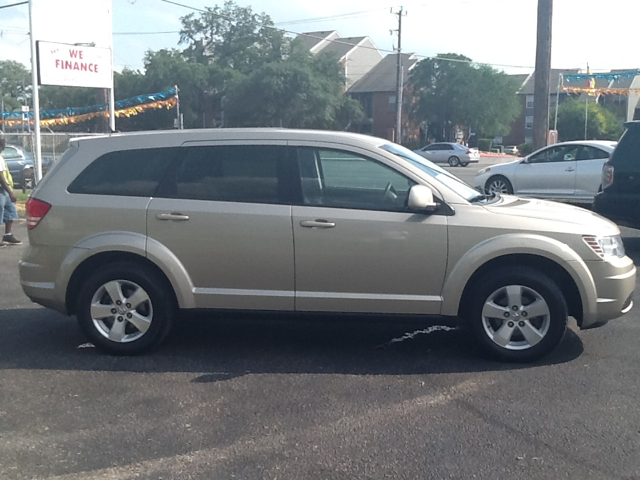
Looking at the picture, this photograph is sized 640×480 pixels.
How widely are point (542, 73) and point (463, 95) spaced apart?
4405 centimetres

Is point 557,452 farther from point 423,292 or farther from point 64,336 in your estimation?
point 64,336

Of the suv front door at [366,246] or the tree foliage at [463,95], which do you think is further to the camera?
the tree foliage at [463,95]

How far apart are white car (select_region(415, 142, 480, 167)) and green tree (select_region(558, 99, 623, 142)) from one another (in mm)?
18489

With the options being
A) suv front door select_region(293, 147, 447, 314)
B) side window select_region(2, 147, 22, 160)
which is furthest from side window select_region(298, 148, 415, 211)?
side window select_region(2, 147, 22, 160)

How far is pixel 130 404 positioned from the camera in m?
4.95

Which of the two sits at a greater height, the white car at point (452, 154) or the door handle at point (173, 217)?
the white car at point (452, 154)

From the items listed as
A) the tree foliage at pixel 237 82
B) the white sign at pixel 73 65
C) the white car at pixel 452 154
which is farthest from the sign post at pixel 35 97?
the tree foliage at pixel 237 82

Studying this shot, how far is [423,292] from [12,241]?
8148mm

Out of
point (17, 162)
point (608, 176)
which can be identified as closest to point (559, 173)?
point (608, 176)

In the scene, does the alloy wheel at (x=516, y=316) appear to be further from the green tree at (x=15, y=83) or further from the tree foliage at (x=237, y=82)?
the green tree at (x=15, y=83)

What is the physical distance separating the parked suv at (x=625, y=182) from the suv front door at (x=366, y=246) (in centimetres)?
557

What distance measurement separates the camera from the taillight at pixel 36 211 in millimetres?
5918

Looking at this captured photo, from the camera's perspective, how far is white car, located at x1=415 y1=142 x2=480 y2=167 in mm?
42969

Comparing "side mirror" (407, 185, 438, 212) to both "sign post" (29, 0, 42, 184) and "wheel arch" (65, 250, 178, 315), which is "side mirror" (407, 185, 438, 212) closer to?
"wheel arch" (65, 250, 178, 315)
